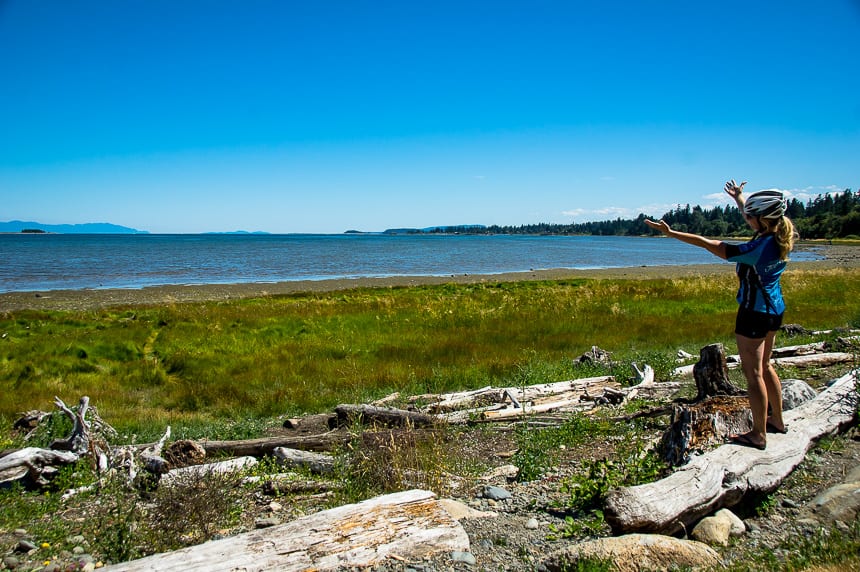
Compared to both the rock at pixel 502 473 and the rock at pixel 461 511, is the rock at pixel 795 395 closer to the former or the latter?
the rock at pixel 502 473

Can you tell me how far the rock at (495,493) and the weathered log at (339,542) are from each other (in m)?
1.24

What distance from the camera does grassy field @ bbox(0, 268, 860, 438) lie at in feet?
36.7

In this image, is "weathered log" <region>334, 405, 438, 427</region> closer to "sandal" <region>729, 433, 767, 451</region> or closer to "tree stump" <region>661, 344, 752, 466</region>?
"tree stump" <region>661, 344, 752, 466</region>

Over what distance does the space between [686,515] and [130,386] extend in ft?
39.9

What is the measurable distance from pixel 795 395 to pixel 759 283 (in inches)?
118

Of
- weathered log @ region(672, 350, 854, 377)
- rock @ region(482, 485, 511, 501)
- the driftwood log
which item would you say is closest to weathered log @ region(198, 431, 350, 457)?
the driftwood log

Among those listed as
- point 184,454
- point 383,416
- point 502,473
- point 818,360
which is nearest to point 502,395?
point 383,416

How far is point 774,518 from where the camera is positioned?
4.68 meters

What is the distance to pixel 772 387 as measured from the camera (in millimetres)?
5473

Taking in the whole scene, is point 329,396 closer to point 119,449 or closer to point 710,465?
point 119,449

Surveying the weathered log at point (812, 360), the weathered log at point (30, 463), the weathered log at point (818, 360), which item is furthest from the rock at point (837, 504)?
the weathered log at point (30, 463)

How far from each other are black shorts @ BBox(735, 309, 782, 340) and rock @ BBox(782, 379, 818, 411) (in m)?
2.60

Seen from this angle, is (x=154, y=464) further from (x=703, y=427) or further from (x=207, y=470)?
(x=703, y=427)

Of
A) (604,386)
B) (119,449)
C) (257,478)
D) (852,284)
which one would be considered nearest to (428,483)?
(257,478)
